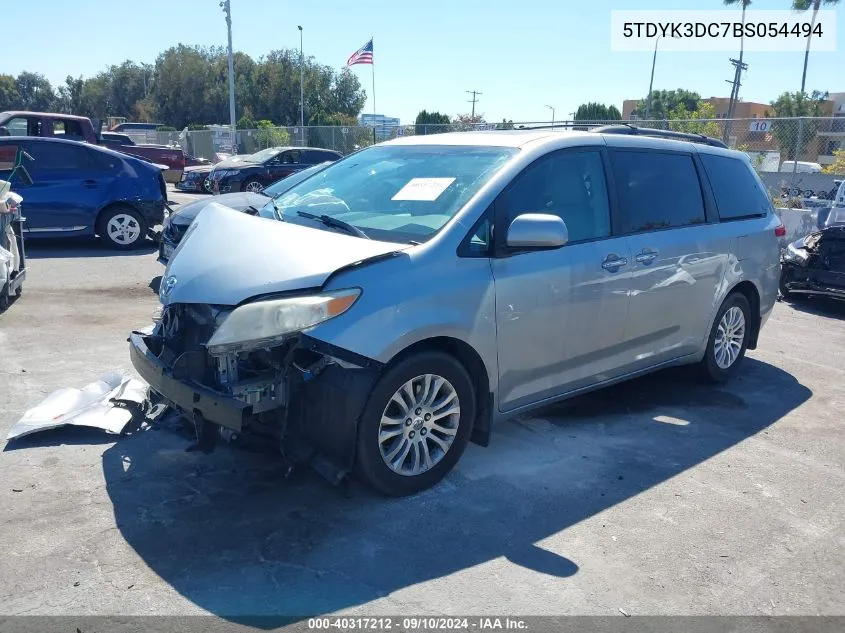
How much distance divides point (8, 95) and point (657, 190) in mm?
102416

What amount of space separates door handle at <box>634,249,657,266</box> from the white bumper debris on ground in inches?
134

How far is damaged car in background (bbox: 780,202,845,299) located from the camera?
9391 mm

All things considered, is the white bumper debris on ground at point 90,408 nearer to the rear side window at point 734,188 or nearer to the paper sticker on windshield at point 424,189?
the paper sticker on windshield at point 424,189

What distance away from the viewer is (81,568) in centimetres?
333

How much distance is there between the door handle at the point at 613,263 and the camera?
4.83 meters

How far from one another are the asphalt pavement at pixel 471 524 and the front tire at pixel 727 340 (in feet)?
1.70

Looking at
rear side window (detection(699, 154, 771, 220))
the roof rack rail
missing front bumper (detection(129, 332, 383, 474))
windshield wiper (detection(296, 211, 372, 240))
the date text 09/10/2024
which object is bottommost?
the date text 09/10/2024

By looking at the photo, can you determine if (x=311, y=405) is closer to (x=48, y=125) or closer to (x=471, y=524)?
(x=471, y=524)

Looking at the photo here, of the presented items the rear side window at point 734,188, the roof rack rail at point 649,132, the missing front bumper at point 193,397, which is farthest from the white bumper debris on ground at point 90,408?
the rear side window at point 734,188

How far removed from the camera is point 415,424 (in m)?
4.00

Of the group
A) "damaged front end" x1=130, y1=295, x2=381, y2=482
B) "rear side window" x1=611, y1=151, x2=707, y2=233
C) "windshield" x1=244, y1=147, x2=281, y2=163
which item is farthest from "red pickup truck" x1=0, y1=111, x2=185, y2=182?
"damaged front end" x1=130, y1=295, x2=381, y2=482

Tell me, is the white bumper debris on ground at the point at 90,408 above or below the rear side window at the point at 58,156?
below

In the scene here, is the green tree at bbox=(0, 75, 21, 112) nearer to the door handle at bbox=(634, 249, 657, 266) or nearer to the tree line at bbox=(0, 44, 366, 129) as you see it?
the tree line at bbox=(0, 44, 366, 129)

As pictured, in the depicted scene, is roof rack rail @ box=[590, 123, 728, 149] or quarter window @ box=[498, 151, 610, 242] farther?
roof rack rail @ box=[590, 123, 728, 149]
